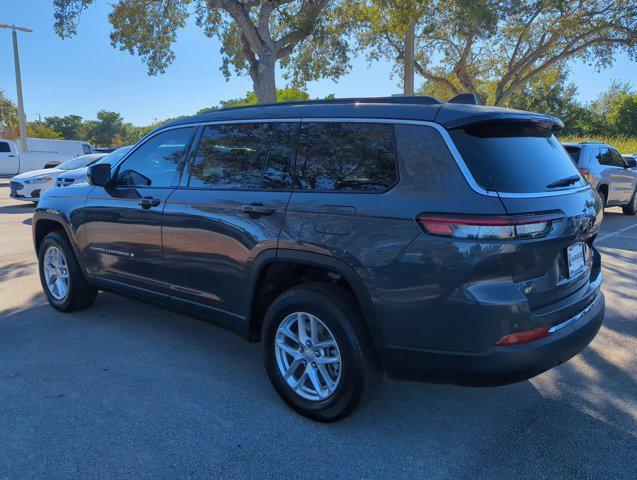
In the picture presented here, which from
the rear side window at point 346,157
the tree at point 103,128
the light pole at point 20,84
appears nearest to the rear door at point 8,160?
the light pole at point 20,84

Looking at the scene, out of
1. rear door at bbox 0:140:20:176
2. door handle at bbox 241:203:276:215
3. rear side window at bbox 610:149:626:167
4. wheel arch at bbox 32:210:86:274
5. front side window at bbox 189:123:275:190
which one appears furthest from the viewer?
rear door at bbox 0:140:20:176

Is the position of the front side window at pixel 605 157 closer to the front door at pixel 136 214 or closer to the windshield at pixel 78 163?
the front door at pixel 136 214

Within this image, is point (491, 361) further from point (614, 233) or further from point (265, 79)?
point (265, 79)

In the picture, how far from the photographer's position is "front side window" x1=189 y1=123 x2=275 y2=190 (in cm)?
325

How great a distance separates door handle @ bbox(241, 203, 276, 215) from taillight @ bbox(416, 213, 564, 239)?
0.99 metres

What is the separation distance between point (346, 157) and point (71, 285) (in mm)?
3220

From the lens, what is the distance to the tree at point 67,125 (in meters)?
78.4

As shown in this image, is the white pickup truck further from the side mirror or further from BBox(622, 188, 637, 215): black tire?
BBox(622, 188, 637, 215): black tire

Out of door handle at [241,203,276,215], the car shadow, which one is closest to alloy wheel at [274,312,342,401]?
the car shadow

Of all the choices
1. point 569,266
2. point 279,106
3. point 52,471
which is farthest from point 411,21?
point 52,471

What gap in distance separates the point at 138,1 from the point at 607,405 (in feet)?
52.3

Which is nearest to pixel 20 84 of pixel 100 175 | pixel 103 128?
pixel 100 175

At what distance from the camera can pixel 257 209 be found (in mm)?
A: 3053

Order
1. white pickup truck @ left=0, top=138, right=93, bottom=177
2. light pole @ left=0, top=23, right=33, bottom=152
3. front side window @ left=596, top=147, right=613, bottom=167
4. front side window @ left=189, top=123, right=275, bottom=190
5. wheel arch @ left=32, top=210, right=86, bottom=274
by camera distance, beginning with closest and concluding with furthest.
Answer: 1. front side window @ left=189, top=123, right=275, bottom=190
2. wheel arch @ left=32, top=210, right=86, bottom=274
3. front side window @ left=596, top=147, right=613, bottom=167
4. white pickup truck @ left=0, top=138, right=93, bottom=177
5. light pole @ left=0, top=23, right=33, bottom=152
